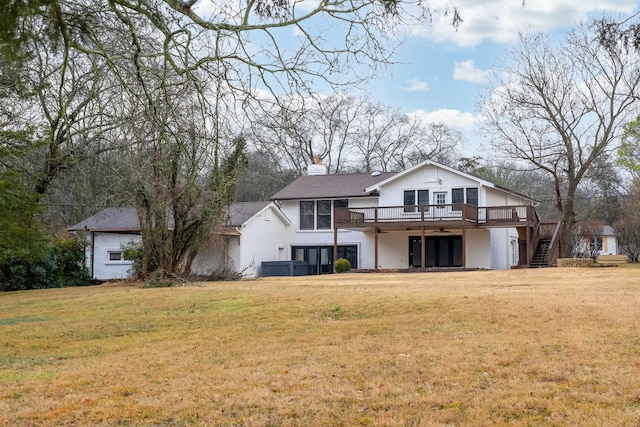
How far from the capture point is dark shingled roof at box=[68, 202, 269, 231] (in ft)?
108

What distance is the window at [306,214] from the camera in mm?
38625

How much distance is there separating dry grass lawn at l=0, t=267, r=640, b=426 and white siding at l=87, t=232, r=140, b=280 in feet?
61.3

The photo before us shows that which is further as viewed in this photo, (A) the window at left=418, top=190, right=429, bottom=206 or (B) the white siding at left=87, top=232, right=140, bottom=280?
(A) the window at left=418, top=190, right=429, bottom=206

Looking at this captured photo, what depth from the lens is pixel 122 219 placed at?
111 ft

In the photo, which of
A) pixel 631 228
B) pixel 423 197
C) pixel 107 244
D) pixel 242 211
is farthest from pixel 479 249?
pixel 107 244

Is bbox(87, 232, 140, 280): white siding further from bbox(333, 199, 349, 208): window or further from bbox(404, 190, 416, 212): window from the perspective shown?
bbox(404, 190, 416, 212): window

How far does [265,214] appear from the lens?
117ft

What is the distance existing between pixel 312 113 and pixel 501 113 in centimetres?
2861

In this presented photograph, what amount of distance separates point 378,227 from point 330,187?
4.98m

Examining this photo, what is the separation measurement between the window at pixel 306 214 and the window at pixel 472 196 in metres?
8.51

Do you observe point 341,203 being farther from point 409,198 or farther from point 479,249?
point 479,249

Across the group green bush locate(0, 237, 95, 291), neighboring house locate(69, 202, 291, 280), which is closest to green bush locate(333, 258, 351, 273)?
neighboring house locate(69, 202, 291, 280)

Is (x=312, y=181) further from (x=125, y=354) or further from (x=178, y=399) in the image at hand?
(x=178, y=399)

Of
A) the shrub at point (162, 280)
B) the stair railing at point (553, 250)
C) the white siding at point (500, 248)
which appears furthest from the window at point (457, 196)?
the shrub at point (162, 280)
